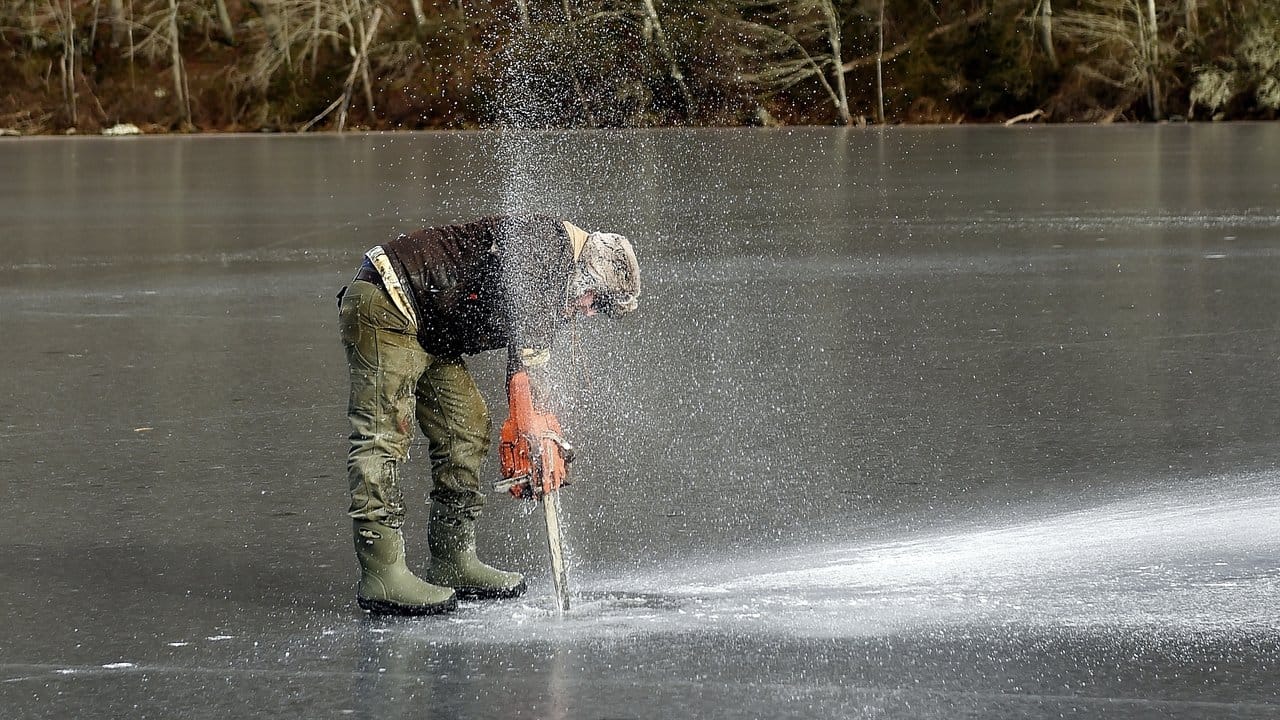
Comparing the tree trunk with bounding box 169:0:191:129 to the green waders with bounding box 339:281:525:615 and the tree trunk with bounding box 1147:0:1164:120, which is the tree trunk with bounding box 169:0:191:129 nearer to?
the tree trunk with bounding box 1147:0:1164:120

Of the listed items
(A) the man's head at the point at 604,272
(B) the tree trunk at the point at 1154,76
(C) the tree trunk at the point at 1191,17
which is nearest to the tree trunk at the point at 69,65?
(B) the tree trunk at the point at 1154,76

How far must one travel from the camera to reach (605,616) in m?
4.92

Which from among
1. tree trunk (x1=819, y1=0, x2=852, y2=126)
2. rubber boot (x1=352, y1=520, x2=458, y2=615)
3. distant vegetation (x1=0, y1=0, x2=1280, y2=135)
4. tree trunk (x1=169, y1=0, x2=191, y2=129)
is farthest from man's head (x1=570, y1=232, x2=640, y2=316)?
tree trunk (x1=169, y1=0, x2=191, y2=129)

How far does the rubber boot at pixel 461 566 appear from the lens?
16.9 ft

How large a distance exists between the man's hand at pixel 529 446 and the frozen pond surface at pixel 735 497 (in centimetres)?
39

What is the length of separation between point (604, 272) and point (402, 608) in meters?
1.06

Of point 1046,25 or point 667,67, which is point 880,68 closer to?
point 1046,25

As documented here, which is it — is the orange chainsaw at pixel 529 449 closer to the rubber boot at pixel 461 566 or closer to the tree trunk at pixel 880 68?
the rubber boot at pixel 461 566

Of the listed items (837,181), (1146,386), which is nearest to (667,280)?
(1146,386)

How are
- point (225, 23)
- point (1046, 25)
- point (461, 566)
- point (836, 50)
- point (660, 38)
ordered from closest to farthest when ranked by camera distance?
point (461, 566) → point (660, 38) → point (836, 50) → point (1046, 25) → point (225, 23)

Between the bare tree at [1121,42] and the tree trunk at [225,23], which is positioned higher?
the tree trunk at [225,23]

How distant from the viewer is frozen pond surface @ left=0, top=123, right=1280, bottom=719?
4.44 m

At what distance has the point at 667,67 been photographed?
40.4 meters

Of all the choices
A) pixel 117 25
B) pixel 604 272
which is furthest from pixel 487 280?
pixel 117 25
